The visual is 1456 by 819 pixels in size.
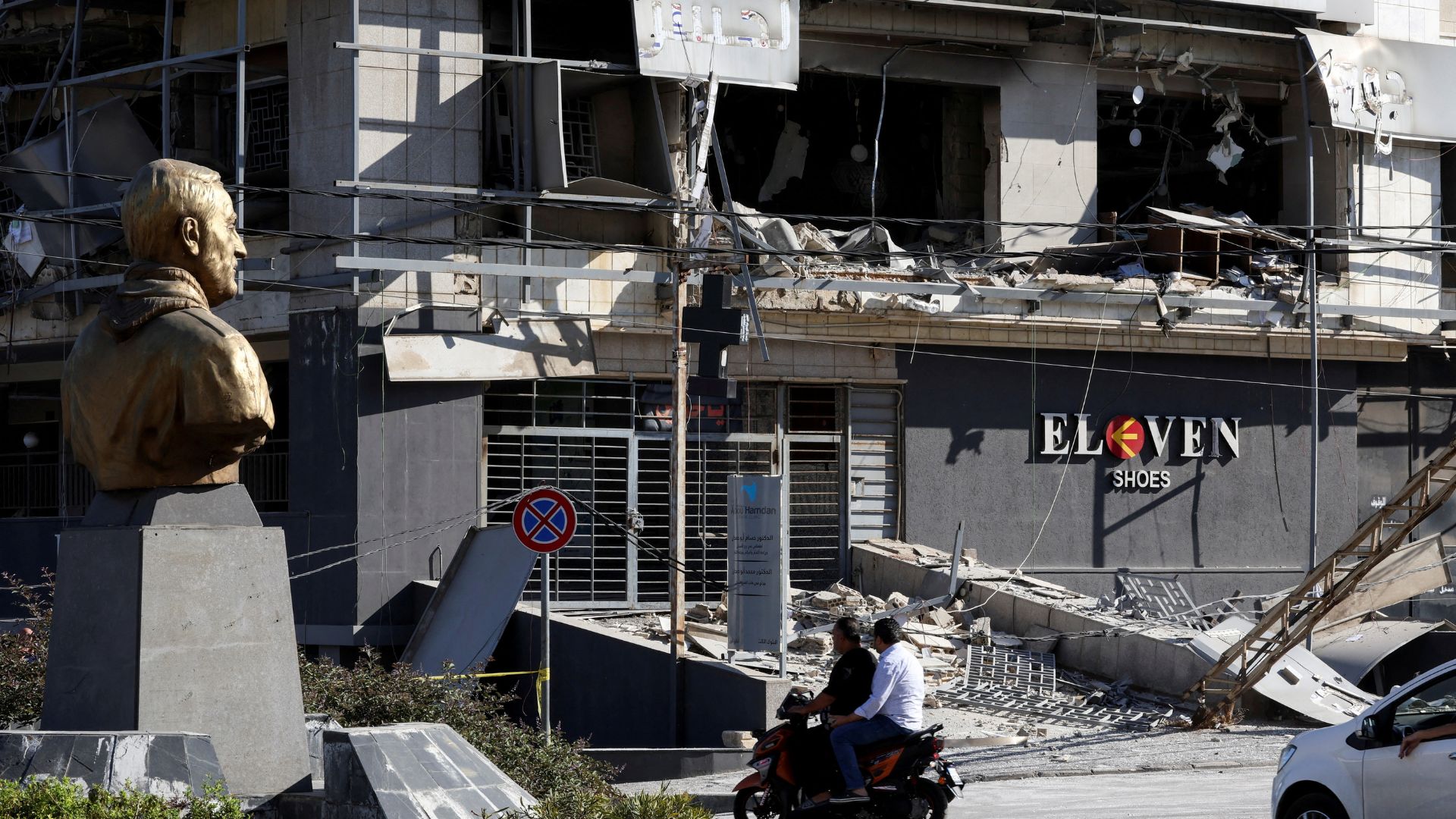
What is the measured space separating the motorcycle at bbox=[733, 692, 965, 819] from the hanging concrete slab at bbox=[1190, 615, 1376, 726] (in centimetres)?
773

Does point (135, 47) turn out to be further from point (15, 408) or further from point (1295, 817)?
point (1295, 817)

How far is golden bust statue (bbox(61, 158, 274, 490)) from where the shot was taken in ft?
28.2

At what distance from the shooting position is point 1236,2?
23.5m

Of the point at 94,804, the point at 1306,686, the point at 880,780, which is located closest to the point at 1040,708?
the point at 1306,686

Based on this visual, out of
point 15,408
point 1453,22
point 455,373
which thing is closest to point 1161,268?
point 1453,22

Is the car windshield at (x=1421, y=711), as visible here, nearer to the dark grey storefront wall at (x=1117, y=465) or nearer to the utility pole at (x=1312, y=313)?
the utility pole at (x=1312, y=313)

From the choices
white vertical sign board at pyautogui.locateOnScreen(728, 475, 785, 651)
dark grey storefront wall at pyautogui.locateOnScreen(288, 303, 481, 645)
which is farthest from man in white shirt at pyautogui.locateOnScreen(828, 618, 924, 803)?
dark grey storefront wall at pyautogui.locateOnScreen(288, 303, 481, 645)

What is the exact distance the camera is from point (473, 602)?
19.1 metres

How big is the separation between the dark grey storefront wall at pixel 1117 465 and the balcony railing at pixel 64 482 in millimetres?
8192

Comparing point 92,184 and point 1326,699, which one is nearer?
point 1326,699

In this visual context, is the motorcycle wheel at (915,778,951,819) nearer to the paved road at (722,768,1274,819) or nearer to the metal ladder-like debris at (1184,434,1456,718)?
the paved road at (722,768,1274,819)

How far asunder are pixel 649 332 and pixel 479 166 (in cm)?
293

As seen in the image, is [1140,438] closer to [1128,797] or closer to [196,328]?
[1128,797]

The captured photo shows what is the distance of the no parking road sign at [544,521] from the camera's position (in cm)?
1398
